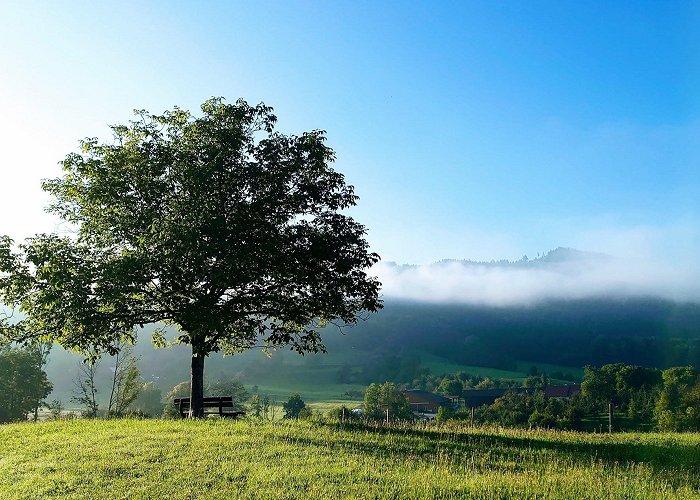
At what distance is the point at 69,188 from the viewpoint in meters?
28.4

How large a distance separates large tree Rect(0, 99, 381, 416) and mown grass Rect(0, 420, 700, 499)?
619 centimetres

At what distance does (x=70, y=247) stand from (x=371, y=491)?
849 inches

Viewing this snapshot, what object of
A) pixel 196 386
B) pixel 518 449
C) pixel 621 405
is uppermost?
pixel 196 386

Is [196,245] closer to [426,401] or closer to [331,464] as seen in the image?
[331,464]

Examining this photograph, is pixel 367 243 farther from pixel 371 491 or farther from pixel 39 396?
pixel 39 396

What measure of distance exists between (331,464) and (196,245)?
12.9 metres

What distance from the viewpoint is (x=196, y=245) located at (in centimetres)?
2539

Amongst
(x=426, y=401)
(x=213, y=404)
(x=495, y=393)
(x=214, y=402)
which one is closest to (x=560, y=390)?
(x=495, y=393)

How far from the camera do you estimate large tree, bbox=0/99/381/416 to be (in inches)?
1033

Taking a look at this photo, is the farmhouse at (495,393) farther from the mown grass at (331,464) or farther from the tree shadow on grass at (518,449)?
the mown grass at (331,464)

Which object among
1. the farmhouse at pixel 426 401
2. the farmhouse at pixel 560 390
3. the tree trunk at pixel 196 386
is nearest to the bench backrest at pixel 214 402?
the tree trunk at pixel 196 386

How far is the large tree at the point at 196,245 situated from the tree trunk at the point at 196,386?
6cm

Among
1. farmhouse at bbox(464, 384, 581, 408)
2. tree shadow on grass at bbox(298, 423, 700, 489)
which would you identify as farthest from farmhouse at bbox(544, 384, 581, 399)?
tree shadow on grass at bbox(298, 423, 700, 489)

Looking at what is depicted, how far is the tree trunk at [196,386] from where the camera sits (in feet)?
100
